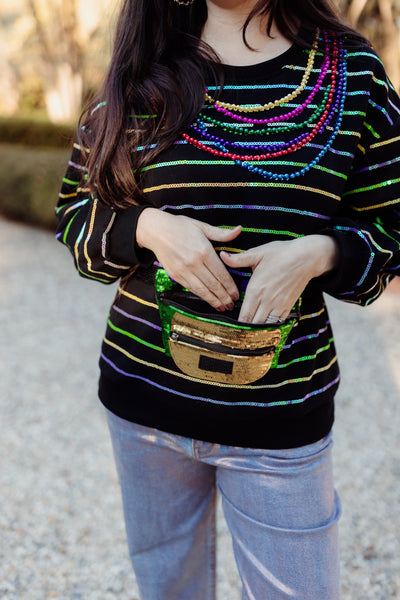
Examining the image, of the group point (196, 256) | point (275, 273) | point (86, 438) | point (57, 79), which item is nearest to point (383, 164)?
point (275, 273)

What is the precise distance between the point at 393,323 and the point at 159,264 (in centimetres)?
431

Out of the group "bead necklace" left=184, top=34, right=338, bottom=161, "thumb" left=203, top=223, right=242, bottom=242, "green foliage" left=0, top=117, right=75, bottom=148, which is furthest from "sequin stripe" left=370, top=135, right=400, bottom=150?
"green foliage" left=0, top=117, right=75, bottom=148

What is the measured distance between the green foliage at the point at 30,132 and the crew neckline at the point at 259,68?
790 cm

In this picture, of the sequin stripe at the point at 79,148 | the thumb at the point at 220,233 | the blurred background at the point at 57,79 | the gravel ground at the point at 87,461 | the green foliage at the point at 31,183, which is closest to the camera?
the thumb at the point at 220,233

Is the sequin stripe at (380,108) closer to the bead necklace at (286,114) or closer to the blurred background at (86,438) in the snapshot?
the bead necklace at (286,114)

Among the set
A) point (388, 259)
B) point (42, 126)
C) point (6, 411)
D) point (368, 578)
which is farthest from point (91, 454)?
point (42, 126)

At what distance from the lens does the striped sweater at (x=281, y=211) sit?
3.63 feet

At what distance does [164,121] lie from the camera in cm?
121

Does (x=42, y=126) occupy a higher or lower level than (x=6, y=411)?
lower

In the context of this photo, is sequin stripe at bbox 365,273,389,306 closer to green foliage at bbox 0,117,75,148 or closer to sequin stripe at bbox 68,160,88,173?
sequin stripe at bbox 68,160,88,173

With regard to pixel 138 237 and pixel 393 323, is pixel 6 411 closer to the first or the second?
pixel 138 237

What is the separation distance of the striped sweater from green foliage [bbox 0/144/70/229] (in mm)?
7109

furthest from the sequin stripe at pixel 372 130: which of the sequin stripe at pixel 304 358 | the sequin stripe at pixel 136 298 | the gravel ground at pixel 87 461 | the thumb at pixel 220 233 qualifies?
the gravel ground at pixel 87 461

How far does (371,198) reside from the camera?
118cm
